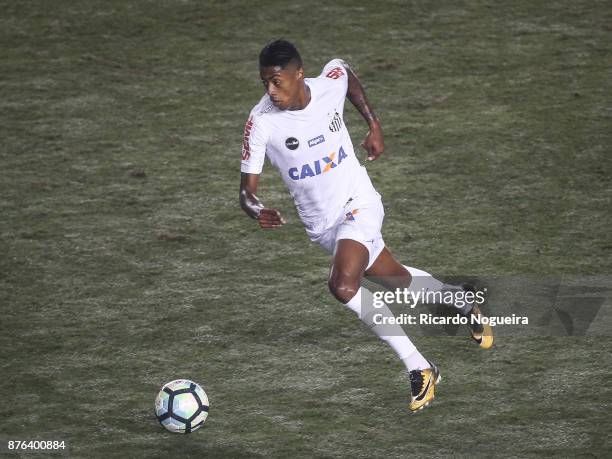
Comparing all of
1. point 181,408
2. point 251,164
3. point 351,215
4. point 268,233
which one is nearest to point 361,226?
point 351,215

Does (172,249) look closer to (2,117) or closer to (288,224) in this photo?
(288,224)

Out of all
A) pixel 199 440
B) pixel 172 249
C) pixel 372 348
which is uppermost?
pixel 172 249

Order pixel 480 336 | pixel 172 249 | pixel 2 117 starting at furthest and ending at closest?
pixel 2 117, pixel 172 249, pixel 480 336

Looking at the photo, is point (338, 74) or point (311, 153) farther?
point (338, 74)

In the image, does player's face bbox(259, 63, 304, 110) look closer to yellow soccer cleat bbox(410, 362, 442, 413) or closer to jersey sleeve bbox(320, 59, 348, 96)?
jersey sleeve bbox(320, 59, 348, 96)

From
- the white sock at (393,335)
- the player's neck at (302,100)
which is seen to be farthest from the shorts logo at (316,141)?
the white sock at (393,335)

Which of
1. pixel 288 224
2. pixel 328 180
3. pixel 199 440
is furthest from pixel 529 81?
pixel 199 440

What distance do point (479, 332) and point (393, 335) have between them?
2.92 feet

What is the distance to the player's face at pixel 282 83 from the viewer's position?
25.3ft

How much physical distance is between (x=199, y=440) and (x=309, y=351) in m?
1.28

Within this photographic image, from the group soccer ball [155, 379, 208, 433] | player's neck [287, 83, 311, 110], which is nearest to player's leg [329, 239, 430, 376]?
player's neck [287, 83, 311, 110]

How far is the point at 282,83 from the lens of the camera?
7.77 metres

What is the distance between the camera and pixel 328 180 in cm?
796

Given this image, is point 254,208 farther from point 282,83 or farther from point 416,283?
point 416,283
